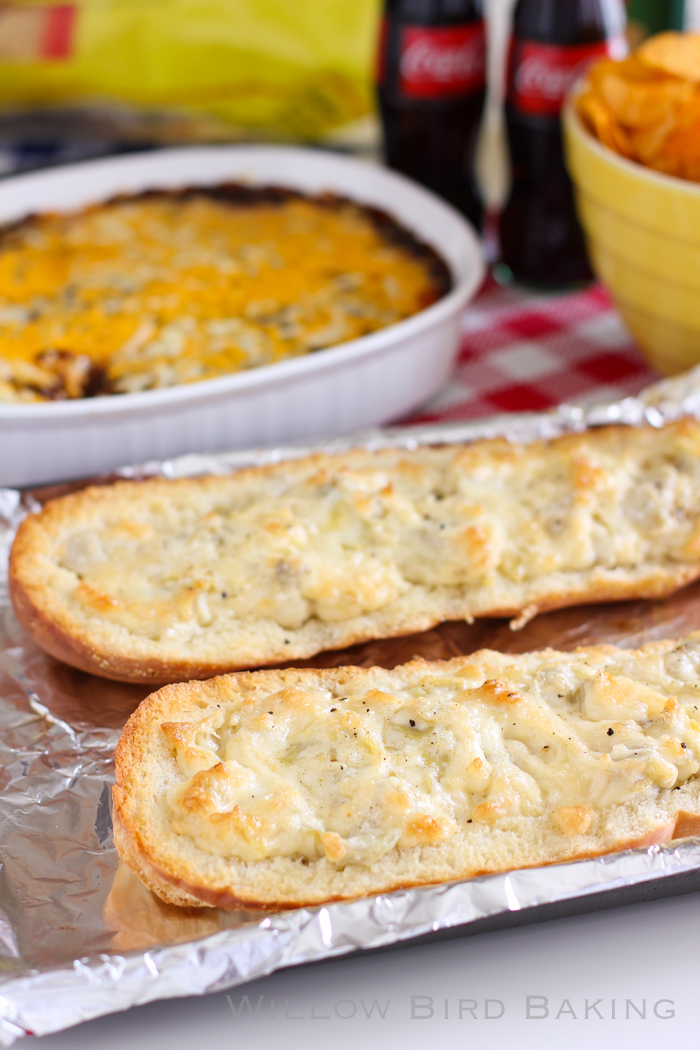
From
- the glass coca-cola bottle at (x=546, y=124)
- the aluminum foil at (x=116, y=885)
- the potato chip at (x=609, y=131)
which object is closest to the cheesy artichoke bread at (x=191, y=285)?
the glass coca-cola bottle at (x=546, y=124)

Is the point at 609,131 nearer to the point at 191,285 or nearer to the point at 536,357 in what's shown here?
the point at 536,357

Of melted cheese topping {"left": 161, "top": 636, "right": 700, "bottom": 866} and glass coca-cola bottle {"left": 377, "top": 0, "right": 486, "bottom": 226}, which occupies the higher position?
glass coca-cola bottle {"left": 377, "top": 0, "right": 486, "bottom": 226}

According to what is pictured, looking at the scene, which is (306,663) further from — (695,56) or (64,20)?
(64,20)

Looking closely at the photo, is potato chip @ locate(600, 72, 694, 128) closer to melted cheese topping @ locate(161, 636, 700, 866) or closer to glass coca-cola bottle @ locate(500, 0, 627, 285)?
glass coca-cola bottle @ locate(500, 0, 627, 285)

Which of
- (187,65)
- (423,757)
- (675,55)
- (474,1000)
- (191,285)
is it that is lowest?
(474,1000)

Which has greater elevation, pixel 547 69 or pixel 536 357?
pixel 547 69

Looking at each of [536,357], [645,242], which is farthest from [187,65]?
[645,242]

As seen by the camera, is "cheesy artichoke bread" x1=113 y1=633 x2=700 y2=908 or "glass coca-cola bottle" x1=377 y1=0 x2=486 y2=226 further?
"glass coca-cola bottle" x1=377 y1=0 x2=486 y2=226

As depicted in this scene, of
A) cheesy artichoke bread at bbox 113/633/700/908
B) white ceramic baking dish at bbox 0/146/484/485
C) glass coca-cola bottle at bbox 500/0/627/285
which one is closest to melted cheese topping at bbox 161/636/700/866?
cheesy artichoke bread at bbox 113/633/700/908
